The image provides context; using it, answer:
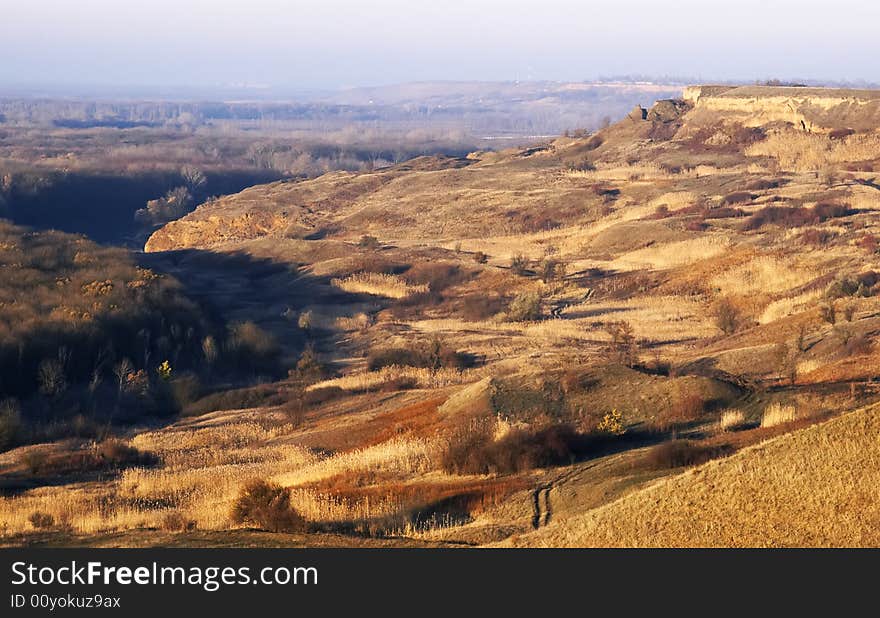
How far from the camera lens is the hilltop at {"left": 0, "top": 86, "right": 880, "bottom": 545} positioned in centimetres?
1413

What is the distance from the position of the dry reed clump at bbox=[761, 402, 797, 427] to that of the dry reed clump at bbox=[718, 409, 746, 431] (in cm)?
39

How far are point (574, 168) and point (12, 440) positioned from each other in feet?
225

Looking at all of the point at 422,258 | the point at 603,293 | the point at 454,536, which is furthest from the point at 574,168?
the point at 454,536

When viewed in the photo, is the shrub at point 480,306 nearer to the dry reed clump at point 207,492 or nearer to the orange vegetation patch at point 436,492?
the dry reed clump at point 207,492

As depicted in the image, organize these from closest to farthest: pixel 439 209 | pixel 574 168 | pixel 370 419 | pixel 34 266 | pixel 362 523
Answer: pixel 362 523 → pixel 370 419 → pixel 34 266 → pixel 439 209 → pixel 574 168

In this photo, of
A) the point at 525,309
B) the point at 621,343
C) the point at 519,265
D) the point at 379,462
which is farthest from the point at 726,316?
the point at 379,462

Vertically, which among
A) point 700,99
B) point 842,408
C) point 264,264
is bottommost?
point 264,264

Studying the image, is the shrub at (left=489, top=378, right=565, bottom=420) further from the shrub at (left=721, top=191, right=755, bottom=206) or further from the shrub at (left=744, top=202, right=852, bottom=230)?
the shrub at (left=721, top=191, right=755, bottom=206)

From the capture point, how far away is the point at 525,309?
43.1m

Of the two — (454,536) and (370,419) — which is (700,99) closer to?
(370,419)

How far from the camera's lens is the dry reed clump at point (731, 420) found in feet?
60.1

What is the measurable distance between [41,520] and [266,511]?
4.38m

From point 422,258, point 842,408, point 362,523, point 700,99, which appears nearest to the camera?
point 362,523

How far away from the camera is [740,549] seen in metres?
9.67
